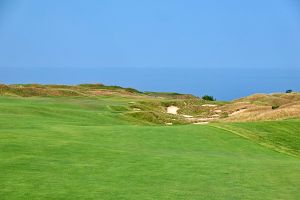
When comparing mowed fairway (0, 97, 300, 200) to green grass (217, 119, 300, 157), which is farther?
green grass (217, 119, 300, 157)

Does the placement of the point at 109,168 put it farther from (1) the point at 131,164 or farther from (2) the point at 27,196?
(2) the point at 27,196

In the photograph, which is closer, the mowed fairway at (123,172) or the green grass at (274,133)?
the mowed fairway at (123,172)

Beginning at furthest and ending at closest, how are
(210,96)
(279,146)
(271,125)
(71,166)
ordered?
(210,96), (271,125), (279,146), (71,166)

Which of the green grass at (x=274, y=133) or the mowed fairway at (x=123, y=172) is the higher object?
the green grass at (x=274, y=133)

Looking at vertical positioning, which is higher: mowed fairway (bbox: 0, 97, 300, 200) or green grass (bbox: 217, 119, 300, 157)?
green grass (bbox: 217, 119, 300, 157)

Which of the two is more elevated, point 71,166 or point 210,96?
point 210,96

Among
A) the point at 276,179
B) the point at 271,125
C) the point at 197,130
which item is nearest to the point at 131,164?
the point at 276,179

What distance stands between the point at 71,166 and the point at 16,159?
64.5 inches

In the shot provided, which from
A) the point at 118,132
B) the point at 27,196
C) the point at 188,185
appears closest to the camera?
the point at 27,196

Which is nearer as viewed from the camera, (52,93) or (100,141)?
(100,141)

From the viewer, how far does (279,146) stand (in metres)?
26.1

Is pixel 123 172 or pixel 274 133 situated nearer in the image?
pixel 123 172

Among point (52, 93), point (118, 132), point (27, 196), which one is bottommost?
point (27, 196)

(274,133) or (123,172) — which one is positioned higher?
(274,133)
